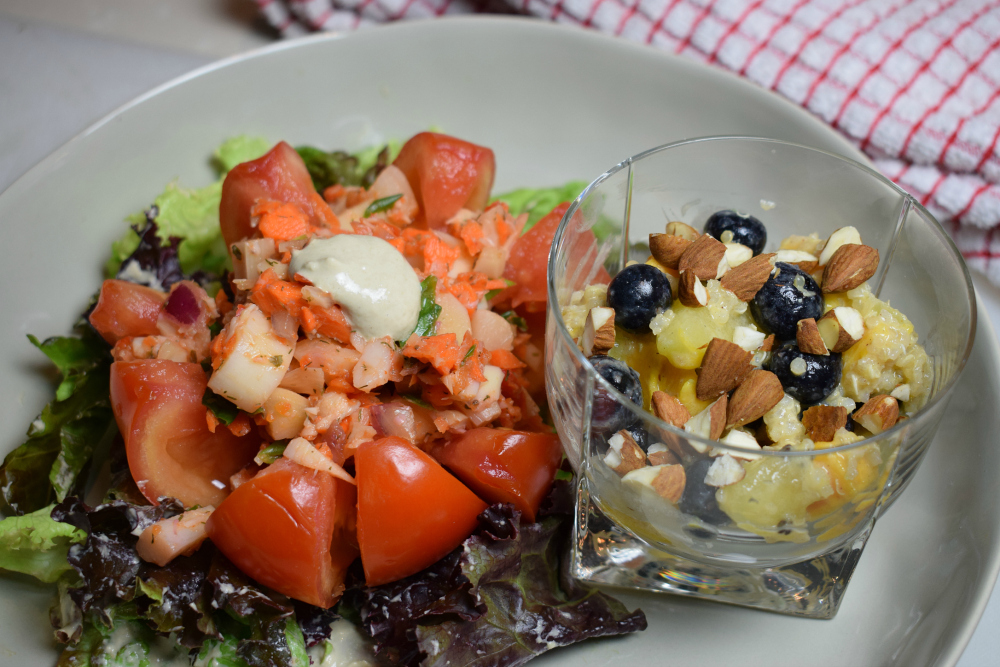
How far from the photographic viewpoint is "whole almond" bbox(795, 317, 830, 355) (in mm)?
1412

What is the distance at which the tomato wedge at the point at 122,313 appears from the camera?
1866 millimetres

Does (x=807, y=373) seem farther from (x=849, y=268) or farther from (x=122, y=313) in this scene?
(x=122, y=313)

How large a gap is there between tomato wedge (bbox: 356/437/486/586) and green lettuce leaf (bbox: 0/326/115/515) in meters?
0.74

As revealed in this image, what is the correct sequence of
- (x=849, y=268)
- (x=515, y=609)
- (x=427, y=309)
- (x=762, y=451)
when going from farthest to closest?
(x=427, y=309), (x=515, y=609), (x=849, y=268), (x=762, y=451)

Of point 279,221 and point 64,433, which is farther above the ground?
point 279,221

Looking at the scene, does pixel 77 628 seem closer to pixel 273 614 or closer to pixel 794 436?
pixel 273 614

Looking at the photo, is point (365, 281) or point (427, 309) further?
point (427, 309)

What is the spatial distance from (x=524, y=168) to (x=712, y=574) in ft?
5.07

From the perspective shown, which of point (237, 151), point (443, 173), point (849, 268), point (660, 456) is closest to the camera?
point (660, 456)

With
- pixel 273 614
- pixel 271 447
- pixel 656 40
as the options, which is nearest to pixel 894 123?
pixel 656 40

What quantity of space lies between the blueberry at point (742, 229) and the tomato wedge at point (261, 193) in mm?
927

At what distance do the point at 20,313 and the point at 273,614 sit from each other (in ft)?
3.58

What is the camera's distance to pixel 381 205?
6.62 ft

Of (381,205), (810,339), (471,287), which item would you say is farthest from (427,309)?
(810,339)
